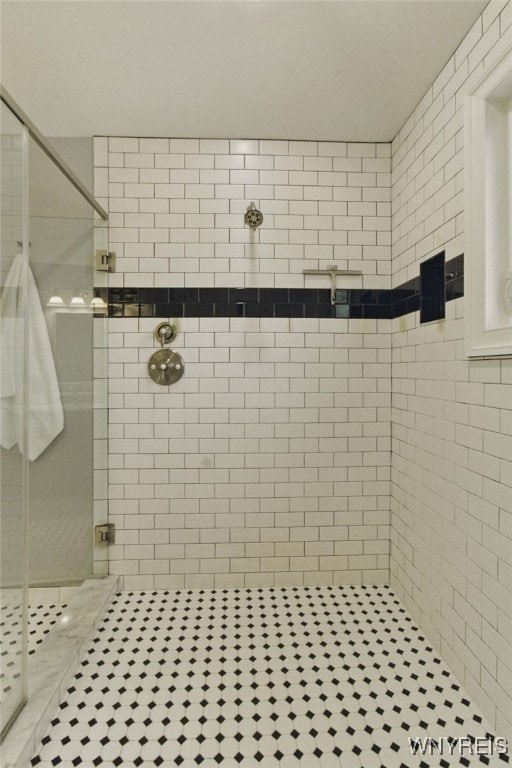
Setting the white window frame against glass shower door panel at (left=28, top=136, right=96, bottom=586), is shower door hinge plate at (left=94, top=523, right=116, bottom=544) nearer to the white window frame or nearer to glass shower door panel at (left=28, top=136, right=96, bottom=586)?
glass shower door panel at (left=28, top=136, right=96, bottom=586)

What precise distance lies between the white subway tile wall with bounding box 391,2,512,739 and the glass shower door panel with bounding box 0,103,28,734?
1.60 m

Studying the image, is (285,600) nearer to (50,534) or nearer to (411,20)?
(50,534)

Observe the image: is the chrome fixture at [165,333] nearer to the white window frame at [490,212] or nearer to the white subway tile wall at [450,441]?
the white subway tile wall at [450,441]

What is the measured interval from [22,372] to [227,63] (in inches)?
59.6

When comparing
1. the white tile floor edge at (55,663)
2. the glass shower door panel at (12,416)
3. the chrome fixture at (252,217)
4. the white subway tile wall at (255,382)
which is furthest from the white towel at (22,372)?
the chrome fixture at (252,217)

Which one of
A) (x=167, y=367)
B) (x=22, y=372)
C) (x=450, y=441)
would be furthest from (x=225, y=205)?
(x=450, y=441)

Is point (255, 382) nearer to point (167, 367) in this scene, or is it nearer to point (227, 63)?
point (167, 367)

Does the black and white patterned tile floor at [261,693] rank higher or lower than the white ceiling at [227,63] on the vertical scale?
lower

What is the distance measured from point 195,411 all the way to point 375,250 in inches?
54.1

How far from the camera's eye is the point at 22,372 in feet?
4.40

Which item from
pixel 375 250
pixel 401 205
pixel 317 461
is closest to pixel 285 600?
pixel 317 461

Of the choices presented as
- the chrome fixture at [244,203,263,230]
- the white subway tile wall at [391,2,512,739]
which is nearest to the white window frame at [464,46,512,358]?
the white subway tile wall at [391,2,512,739]

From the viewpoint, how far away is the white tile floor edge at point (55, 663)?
120cm

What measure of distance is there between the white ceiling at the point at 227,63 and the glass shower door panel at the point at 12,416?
1.92 feet
